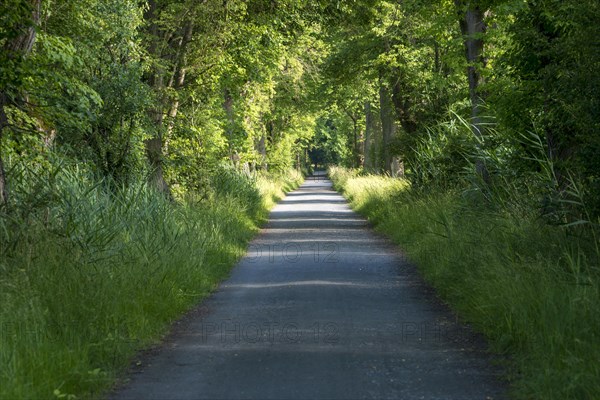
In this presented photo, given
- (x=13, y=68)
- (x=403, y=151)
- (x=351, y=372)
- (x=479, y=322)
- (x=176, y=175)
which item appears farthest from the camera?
(x=403, y=151)

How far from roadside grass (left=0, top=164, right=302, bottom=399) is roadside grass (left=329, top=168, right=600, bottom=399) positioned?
3.15 m

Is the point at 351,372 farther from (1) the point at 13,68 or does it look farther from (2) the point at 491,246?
(1) the point at 13,68

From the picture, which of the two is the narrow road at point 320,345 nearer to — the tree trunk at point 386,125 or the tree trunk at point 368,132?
the tree trunk at point 386,125

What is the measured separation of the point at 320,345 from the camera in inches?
319

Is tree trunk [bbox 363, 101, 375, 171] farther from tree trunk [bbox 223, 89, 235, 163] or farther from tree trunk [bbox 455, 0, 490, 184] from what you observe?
tree trunk [bbox 455, 0, 490, 184]

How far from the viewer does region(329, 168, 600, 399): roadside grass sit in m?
6.33

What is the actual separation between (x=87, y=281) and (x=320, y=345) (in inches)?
94.8

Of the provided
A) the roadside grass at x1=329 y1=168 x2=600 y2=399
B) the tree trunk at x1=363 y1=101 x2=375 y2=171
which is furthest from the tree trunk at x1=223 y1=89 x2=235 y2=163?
the roadside grass at x1=329 y1=168 x2=600 y2=399

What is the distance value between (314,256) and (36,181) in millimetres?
5693

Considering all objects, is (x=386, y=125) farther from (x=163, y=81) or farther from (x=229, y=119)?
(x=163, y=81)

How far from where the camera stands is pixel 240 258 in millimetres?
15805

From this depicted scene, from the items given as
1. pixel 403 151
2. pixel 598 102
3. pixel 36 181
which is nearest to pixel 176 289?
pixel 36 181

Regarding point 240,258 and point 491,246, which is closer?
point 491,246

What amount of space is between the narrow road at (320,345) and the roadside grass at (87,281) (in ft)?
1.11
